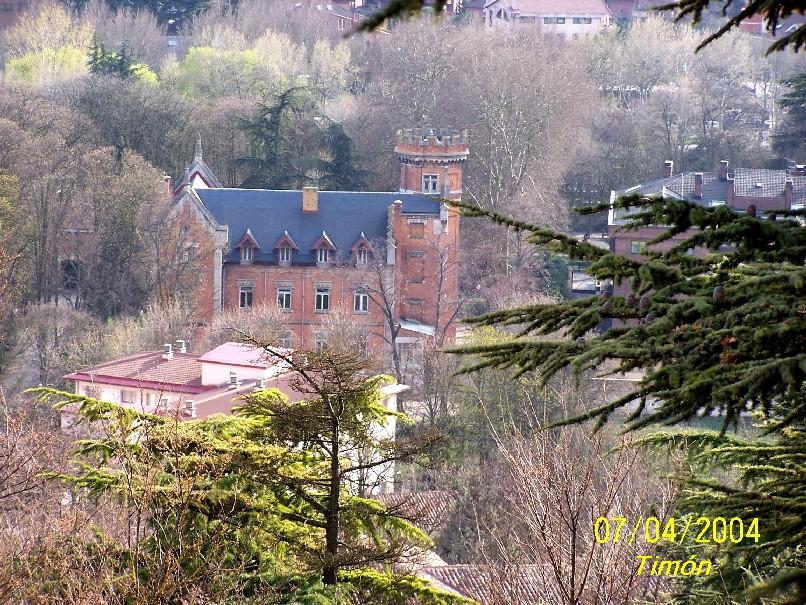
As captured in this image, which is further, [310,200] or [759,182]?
[759,182]

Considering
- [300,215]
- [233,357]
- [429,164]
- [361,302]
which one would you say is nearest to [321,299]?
[361,302]

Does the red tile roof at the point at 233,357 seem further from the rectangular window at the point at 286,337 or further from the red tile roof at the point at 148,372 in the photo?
the rectangular window at the point at 286,337

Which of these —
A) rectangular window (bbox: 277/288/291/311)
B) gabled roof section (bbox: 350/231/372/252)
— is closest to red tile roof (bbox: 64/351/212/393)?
rectangular window (bbox: 277/288/291/311)

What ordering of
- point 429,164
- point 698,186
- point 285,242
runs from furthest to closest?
point 429,164 → point 698,186 → point 285,242

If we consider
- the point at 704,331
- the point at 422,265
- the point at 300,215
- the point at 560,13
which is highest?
the point at 560,13

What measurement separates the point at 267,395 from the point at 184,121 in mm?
47222

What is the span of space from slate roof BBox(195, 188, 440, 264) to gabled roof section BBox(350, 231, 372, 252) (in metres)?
0.15

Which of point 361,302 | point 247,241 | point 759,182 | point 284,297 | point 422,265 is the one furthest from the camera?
point 759,182

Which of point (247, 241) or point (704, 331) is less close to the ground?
point (704, 331)

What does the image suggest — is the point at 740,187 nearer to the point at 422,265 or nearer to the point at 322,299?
the point at 422,265

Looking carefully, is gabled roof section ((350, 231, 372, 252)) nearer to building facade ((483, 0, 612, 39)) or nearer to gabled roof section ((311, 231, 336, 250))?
gabled roof section ((311, 231, 336, 250))

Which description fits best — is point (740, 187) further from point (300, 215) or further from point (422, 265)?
point (300, 215)

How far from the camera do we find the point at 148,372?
33.2 m

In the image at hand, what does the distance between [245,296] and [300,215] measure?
3.26 m
